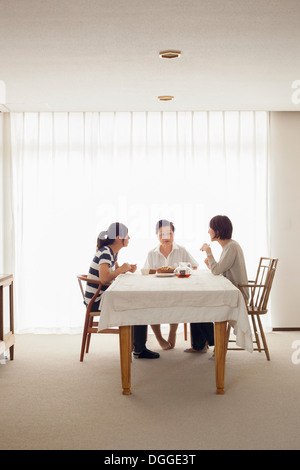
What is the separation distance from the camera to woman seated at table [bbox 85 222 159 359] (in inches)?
185

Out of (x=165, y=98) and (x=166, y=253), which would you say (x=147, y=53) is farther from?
(x=166, y=253)

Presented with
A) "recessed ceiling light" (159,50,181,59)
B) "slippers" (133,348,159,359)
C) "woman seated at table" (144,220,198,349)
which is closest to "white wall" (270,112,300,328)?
"woman seated at table" (144,220,198,349)

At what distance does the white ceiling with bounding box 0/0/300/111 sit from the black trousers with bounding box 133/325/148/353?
225 cm

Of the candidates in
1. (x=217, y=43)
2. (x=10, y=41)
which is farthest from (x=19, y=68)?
(x=217, y=43)

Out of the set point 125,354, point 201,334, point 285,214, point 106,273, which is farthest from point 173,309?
point 285,214

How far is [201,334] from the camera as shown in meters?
5.13

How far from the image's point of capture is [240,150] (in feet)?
20.9

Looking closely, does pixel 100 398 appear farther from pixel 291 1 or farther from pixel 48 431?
pixel 291 1

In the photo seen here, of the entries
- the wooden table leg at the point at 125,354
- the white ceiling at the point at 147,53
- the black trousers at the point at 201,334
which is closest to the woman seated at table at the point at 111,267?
the black trousers at the point at 201,334

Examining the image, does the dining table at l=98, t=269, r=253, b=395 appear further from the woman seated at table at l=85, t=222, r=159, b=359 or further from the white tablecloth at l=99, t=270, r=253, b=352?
the woman seated at table at l=85, t=222, r=159, b=359

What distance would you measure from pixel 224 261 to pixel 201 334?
826mm

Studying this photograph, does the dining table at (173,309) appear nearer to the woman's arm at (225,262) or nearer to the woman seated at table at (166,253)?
the woman's arm at (225,262)

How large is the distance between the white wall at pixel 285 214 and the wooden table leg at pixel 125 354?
293cm

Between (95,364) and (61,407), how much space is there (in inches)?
46.4
